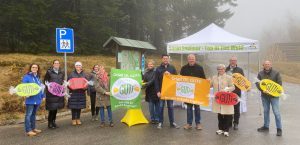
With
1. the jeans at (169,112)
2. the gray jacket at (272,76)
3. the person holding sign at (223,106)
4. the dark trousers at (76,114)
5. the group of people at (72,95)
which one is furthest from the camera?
the dark trousers at (76,114)

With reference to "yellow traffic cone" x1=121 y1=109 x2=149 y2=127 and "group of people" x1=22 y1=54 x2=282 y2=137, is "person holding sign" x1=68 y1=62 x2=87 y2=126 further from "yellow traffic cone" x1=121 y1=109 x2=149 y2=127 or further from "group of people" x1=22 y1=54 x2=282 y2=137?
"yellow traffic cone" x1=121 y1=109 x2=149 y2=127

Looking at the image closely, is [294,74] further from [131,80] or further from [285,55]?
[131,80]

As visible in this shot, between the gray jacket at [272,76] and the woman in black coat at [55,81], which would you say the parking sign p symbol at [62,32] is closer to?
the woman in black coat at [55,81]

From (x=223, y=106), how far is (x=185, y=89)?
134 centimetres

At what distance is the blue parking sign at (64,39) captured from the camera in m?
12.1

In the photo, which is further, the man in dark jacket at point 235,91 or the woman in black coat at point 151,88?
the woman in black coat at point 151,88

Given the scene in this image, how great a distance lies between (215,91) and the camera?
864cm

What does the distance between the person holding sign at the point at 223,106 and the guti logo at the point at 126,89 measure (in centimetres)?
237

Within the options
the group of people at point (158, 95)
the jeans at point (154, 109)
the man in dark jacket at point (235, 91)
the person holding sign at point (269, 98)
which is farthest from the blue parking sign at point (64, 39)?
the person holding sign at point (269, 98)

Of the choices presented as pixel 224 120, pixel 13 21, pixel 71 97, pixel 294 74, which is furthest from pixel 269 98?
pixel 294 74

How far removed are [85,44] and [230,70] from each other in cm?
2416

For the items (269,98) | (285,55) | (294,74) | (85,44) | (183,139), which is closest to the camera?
(183,139)

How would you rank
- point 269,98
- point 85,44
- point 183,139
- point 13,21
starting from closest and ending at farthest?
point 183,139 → point 269,98 → point 13,21 → point 85,44

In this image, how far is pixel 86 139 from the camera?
26.9 feet
